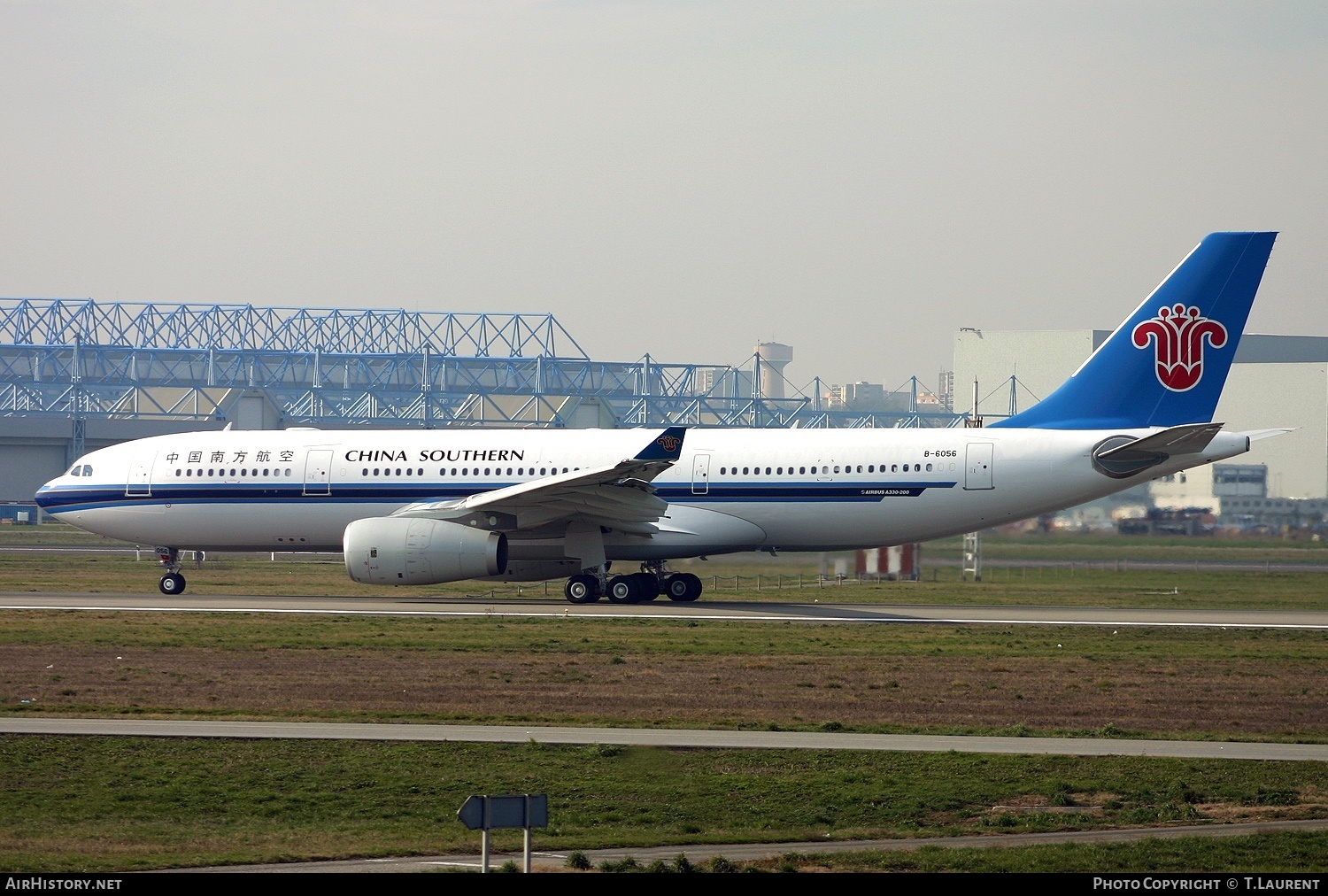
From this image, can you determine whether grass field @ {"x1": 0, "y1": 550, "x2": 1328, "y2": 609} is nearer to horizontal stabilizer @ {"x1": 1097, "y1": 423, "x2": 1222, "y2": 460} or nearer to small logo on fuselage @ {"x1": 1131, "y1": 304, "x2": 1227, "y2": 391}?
horizontal stabilizer @ {"x1": 1097, "y1": 423, "x2": 1222, "y2": 460}

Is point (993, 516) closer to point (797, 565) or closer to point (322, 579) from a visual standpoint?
point (797, 565)

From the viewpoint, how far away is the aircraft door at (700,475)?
31719 millimetres

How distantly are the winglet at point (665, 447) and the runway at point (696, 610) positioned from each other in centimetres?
324

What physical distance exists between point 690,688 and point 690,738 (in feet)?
12.6

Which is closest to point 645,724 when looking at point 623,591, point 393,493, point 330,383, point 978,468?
point 623,591

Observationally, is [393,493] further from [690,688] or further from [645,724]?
[645,724]

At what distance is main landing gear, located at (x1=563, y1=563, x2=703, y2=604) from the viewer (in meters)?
31.5

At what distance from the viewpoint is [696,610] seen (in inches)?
1204

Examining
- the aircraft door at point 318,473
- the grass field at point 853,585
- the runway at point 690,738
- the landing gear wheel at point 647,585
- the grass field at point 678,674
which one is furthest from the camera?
the grass field at point 853,585

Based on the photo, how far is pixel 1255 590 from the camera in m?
35.8

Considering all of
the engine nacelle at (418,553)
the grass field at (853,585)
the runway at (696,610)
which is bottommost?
the runway at (696,610)

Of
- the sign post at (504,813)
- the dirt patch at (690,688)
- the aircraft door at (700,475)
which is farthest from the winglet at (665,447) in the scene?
the sign post at (504,813)

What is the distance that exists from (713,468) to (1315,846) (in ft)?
71.0

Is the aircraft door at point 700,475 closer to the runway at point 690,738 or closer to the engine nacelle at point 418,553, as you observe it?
the engine nacelle at point 418,553
